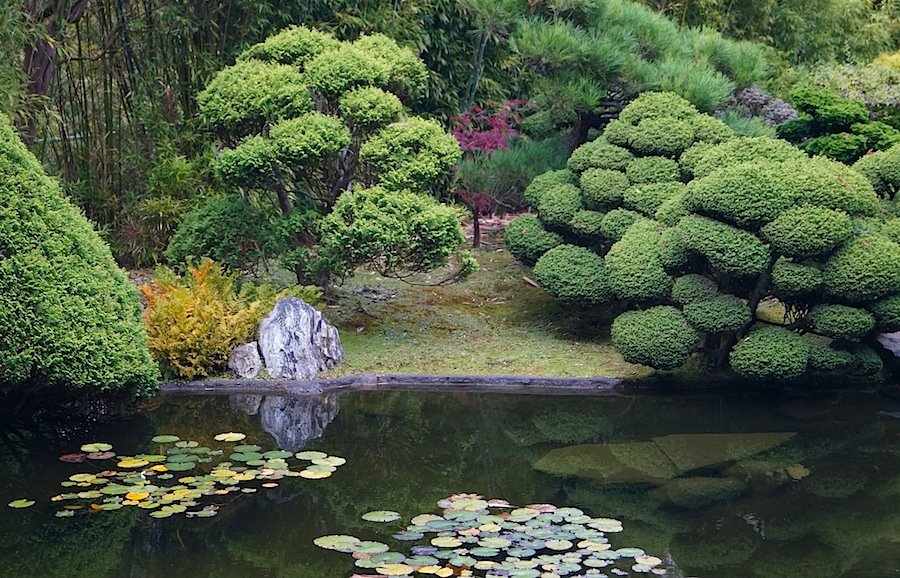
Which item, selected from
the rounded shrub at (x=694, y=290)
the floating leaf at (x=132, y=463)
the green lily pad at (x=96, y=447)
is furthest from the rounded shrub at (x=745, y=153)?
the green lily pad at (x=96, y=447)

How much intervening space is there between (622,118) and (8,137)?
14.7 feet

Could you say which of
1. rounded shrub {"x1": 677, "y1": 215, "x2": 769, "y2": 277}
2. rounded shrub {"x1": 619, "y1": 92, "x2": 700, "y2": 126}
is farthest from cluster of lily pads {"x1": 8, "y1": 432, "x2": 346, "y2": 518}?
rounded shrub {"x1": 619, "y1": 92, "x2": 700, "y2": 126}

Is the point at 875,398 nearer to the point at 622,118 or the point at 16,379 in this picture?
the point at 622,118

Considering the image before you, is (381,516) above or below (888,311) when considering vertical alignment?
below

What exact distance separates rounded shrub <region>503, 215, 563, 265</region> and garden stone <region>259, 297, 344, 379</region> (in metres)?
1.80

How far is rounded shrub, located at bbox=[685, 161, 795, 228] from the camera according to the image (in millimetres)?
6953

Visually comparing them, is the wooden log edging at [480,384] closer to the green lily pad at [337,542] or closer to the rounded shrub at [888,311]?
the rounded shrub at [888,311]

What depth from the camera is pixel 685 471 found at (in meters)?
5.94

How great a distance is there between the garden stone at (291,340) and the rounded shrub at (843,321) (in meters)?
3.37

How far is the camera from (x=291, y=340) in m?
7.41

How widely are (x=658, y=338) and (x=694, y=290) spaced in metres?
0.42

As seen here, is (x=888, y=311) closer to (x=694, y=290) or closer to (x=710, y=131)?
(x=694, y=290)

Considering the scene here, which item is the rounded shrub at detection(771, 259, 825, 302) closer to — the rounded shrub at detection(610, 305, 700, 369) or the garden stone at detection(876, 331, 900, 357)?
the rounded shrub at detection(610, 305, 700, 369)

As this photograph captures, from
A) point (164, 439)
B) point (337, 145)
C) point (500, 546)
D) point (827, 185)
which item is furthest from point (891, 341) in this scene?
point (164, 439)
